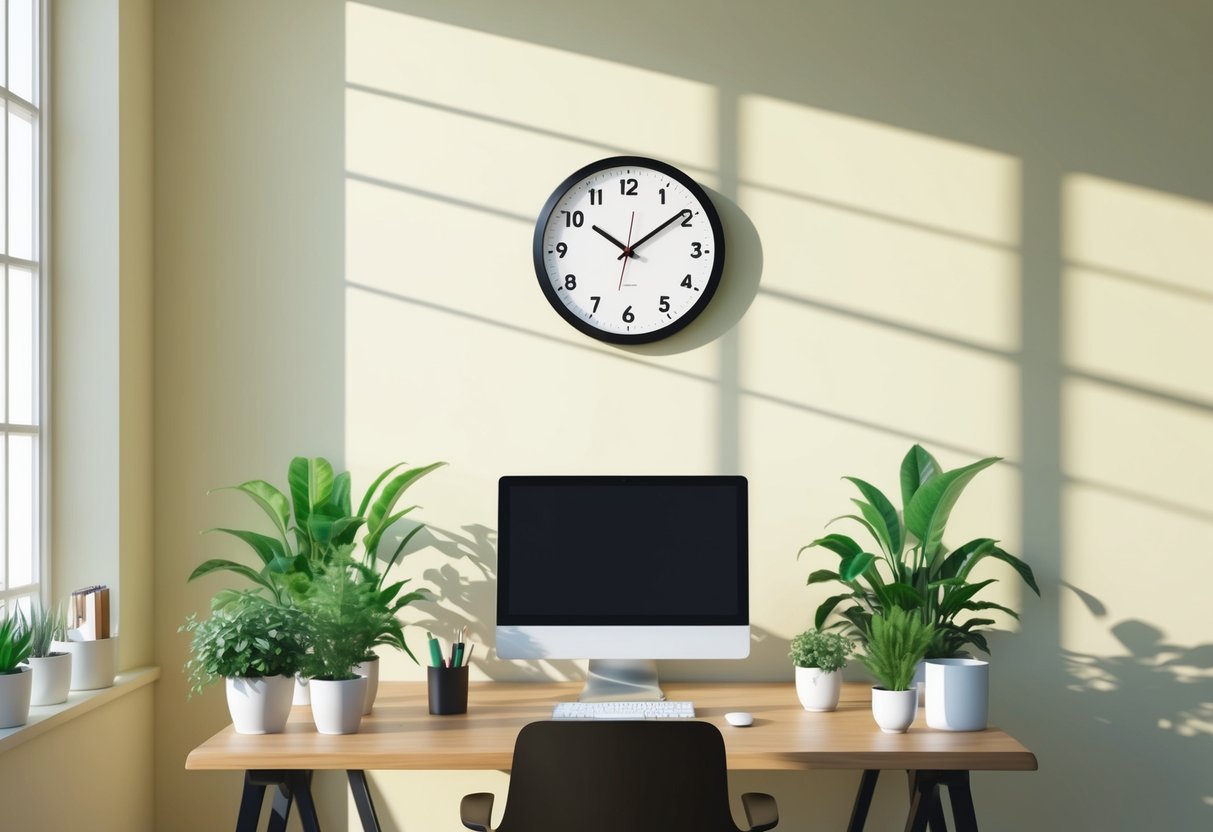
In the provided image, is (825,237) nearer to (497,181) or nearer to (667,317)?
(667,317)

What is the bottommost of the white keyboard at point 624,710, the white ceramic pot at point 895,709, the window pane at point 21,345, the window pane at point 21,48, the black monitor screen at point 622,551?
→ the white keyboard at point 624,710

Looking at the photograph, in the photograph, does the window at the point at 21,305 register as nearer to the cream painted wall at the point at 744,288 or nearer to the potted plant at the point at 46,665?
the potted plant at the point at 46,665

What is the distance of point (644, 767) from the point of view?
6.33 ft

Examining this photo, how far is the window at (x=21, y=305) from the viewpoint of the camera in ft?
8.93

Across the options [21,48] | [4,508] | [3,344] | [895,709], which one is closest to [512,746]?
[895,709]

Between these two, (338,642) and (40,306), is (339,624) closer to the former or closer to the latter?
(338,642)

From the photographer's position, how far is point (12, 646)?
239 cm

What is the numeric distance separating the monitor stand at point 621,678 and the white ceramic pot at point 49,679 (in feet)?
4.00

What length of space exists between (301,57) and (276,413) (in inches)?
40.3

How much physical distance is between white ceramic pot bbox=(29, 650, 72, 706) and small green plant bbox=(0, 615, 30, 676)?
0.08 m

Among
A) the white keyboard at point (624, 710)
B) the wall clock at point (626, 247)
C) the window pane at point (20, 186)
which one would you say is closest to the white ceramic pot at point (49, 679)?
the window pane at point (20, 186)

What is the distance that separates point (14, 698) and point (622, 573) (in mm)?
1377

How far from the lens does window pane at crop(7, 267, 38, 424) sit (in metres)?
2.76

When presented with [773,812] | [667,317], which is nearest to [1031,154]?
[667,317]
